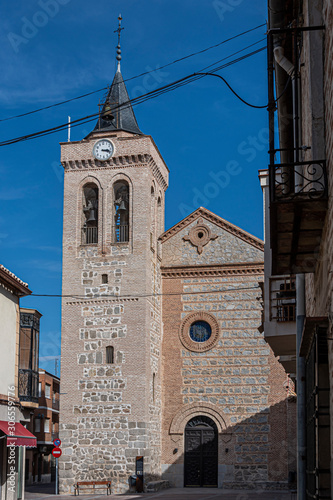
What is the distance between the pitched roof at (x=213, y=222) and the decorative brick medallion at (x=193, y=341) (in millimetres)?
4121

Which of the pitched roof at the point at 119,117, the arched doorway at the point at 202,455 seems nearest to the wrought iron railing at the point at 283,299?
the arched doorway at the point at 202,455

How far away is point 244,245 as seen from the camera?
35656mm

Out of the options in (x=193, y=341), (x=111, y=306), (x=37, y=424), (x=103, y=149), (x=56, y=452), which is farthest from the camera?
(x=37, y=424)

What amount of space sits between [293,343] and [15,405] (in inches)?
412

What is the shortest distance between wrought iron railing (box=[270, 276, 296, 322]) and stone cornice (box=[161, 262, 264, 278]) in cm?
1945

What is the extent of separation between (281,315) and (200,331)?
66.7ft

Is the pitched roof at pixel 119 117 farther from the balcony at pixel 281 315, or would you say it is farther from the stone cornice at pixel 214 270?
the balcony at pixel 281 315

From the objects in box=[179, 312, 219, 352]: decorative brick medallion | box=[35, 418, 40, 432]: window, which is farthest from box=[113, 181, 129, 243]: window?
box=[35, 418, 40, 432]: window

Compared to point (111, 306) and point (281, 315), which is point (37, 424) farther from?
point (281, 315)

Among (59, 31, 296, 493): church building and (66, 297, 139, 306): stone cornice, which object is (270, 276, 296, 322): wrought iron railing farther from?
(66, 297, 139, 306): stone cornice

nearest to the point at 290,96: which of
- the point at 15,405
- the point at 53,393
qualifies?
the point at 15,405

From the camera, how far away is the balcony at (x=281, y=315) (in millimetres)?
14336

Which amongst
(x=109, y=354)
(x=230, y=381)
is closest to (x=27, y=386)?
(x=109, y=354)

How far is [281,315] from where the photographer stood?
578 inches
